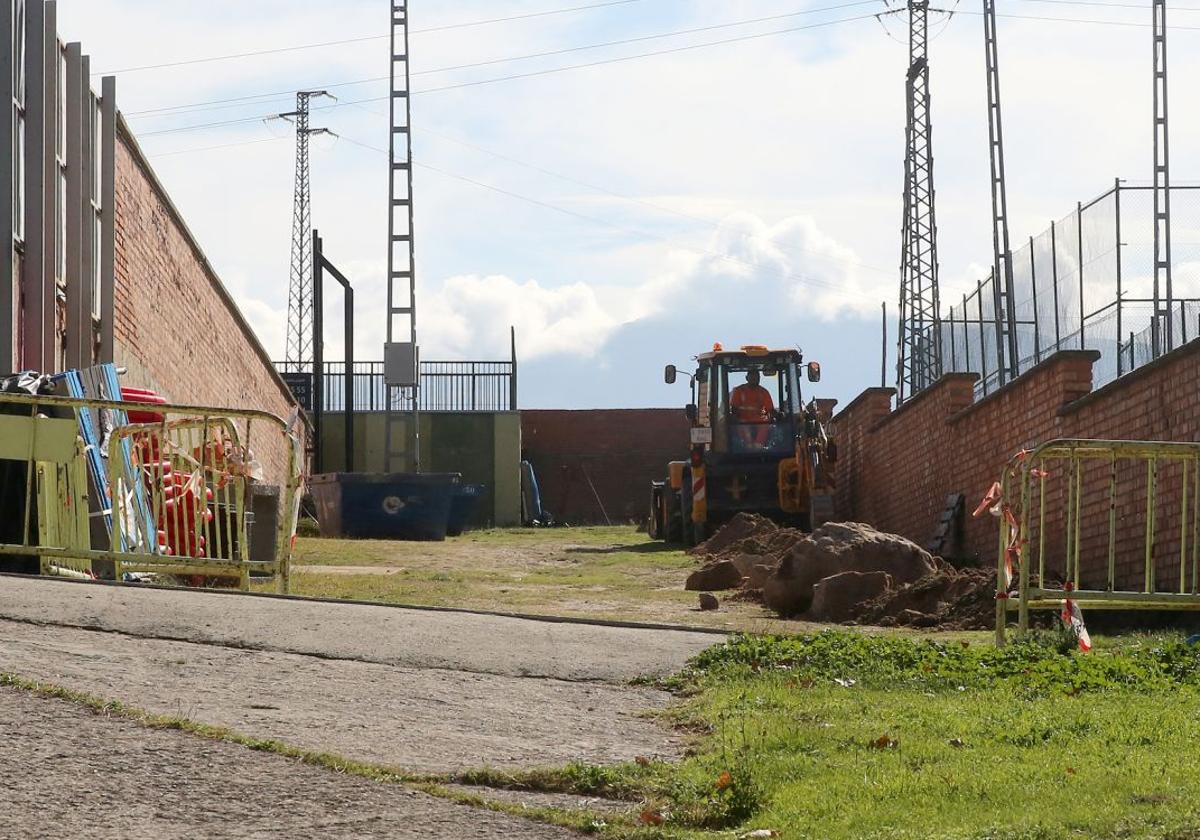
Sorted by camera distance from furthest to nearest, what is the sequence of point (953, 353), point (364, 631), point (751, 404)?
point (953, 353), point (751, 404), point (364, 631)

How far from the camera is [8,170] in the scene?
41.0ft

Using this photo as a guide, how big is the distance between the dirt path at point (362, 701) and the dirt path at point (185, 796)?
41 centimetres

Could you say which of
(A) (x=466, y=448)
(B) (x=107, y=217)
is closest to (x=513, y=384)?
(A) (x=466, y=448)

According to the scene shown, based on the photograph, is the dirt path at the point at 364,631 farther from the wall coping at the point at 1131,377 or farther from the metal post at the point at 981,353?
the metal post at the point at 981,353

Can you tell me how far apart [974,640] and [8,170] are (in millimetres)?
7801

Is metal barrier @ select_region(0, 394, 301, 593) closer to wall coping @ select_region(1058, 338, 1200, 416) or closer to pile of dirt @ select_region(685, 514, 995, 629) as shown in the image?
pile of dirt @ select_region(685, 514, 995, 629)

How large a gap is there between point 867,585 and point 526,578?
15.9ft

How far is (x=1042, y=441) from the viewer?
1543 centimetres

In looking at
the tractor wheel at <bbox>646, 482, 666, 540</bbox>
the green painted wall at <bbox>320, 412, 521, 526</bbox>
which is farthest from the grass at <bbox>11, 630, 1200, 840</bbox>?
the green painted wall at <bbox>320, 412, 521, 526</bbox>

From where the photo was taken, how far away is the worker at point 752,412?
81.1 feet

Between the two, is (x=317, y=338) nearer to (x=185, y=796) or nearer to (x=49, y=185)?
(x=49, y=185)

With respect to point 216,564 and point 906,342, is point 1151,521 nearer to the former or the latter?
point 216,564

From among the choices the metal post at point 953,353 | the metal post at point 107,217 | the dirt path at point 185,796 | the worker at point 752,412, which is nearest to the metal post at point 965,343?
the metal post at point 953,353

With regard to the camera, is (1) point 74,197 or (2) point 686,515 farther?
(2) point 686,515
